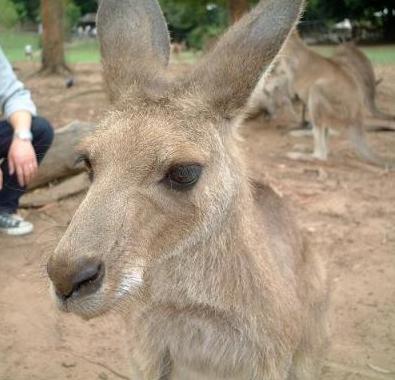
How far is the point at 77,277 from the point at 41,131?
118 inches

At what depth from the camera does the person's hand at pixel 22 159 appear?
398cm

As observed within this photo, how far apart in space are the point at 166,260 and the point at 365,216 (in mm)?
3378

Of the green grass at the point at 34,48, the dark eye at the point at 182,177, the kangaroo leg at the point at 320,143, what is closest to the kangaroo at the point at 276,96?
the kangaroo leg at the point at 320,143

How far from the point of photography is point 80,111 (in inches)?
379

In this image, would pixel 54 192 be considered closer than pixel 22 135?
No

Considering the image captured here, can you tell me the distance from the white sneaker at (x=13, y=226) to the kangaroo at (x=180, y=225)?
2.36 metres

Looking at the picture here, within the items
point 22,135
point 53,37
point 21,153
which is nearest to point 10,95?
point 22,135

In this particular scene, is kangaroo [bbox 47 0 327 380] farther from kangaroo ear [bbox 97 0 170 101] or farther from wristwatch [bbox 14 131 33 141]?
wristwatch [bbox 14 131 33 141]

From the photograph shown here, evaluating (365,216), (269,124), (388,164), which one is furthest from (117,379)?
(269,124)

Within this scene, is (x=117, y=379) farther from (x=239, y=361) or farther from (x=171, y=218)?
(x=171, y=218)

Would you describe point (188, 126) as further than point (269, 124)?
No

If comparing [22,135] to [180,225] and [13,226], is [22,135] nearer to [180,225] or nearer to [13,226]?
[13,226]

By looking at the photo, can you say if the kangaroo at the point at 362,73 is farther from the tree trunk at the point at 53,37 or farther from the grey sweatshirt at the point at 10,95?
the tree trunk at the point at 53,37

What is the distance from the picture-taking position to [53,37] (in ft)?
44.8
